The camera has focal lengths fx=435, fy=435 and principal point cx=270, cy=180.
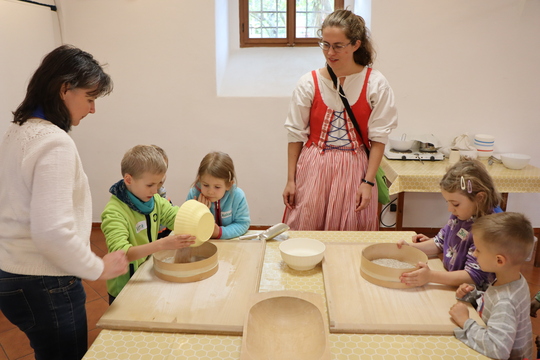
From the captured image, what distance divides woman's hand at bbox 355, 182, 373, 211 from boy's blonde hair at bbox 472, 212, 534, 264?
0.80 meters

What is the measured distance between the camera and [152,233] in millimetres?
1626

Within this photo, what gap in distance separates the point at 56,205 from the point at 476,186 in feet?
3.94

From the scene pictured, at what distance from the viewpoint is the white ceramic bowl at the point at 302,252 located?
139 cm

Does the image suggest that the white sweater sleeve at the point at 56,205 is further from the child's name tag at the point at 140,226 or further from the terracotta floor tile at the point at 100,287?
the terracotta floor tile at the point at 100,287

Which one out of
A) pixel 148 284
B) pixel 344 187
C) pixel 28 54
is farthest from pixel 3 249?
pixel 28 54

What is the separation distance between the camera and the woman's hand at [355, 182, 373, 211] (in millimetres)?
1934

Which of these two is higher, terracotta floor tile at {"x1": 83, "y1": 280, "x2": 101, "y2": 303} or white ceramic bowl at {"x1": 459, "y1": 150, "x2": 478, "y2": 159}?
white ceramic bowl at {"x1": 459, "y1": 150, "x2": 478, "y2": 159}

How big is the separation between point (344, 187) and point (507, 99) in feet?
6.95

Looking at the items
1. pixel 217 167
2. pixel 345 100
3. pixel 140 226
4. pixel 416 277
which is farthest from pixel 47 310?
pixel 345 100

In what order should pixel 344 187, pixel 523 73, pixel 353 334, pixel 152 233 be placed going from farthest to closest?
pixel 523 73 < pixel 344 187 < pixel 152 233 < pixel 353 334

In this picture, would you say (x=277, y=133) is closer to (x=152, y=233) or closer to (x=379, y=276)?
(x=152, y=233)

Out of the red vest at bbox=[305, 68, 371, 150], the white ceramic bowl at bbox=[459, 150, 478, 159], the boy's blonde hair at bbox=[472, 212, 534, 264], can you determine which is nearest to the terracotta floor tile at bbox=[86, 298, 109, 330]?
the red vest at bbox=[305, 68, 371, 150]

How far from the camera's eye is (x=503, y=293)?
1110mm

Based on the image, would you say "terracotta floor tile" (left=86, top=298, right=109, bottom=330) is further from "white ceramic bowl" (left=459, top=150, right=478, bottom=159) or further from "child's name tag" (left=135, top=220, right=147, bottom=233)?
"white ceramic bowl" (left=459, top=150, right=478, bottom=159)
